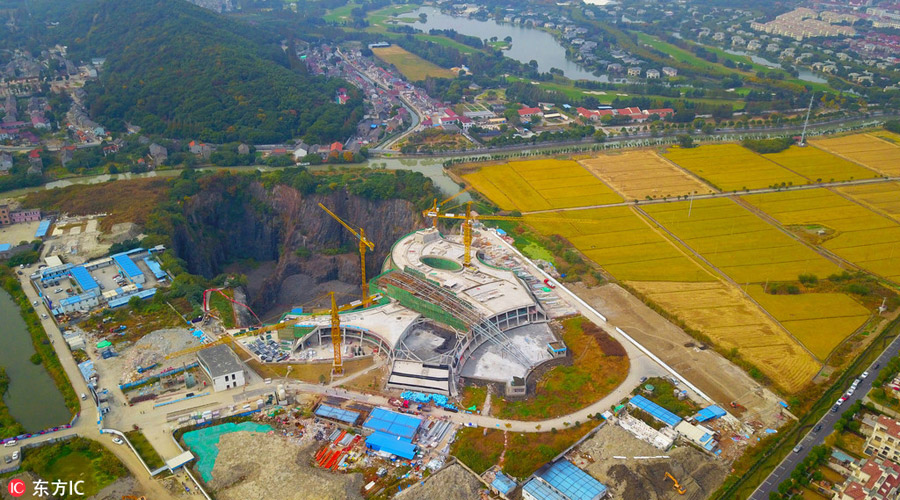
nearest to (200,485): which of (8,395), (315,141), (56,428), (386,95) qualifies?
(56,428)

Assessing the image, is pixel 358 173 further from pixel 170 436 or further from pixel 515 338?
pixel 170 436

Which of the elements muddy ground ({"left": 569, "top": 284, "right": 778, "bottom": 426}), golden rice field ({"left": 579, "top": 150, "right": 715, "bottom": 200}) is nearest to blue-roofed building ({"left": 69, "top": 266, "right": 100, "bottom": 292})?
muddy ground ({"left": 569, "top": 284, "right": 778, "bottom": 426})

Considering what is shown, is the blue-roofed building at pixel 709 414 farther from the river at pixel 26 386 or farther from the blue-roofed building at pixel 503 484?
the river at pixel 26 386

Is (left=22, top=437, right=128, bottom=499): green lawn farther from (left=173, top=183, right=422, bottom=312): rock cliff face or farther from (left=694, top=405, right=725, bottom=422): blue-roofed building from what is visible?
(left=694, top=405, right=725, bottom=422): blue-roofed building

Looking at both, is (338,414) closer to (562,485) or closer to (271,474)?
(271,474)

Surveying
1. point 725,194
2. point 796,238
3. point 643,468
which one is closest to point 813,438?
point 643,468
